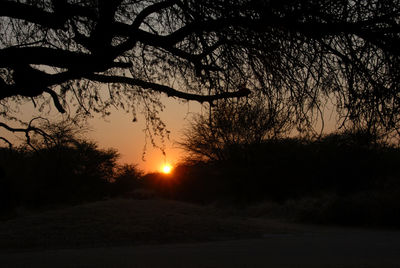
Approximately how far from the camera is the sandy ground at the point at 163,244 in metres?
6.36

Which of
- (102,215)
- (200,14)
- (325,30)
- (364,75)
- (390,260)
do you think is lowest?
(390,260)

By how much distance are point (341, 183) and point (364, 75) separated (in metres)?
18.8

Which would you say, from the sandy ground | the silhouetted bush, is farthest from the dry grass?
the silhouetted bush

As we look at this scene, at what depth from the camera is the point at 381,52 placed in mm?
4883

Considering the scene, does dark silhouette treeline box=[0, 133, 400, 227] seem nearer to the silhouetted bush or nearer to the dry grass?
the silhouetted bush

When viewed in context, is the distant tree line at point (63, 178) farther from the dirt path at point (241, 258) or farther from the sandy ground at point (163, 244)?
the dirt path at point (241, 258)

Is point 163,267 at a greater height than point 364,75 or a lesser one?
lesser

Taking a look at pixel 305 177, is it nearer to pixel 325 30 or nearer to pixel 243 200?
pixel 243 200

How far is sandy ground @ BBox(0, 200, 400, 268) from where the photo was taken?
636 cm

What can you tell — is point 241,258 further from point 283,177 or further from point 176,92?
point 283,177

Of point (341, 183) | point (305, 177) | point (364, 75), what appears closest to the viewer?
point (364, 75)

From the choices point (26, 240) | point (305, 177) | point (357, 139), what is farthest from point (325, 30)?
point (305, 177)

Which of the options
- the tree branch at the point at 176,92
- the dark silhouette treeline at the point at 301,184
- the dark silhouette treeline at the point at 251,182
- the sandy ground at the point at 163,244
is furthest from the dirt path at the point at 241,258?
the dark silhouette treeline at the point at 251,182

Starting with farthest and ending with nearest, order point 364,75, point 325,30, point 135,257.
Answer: point 135,257 < point 364,75 < point 325,30
